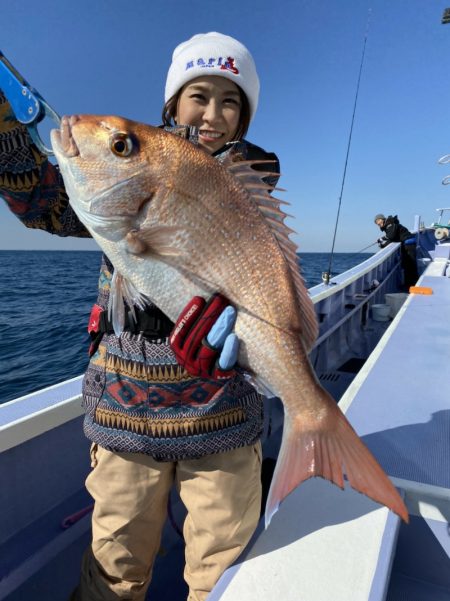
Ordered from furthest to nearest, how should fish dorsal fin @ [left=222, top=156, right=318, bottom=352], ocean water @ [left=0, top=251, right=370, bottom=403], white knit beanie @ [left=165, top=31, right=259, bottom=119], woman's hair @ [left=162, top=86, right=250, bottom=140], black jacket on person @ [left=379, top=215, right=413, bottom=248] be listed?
black jacket on person @ [left=379, top=215, right=413, bottom=248] < ocean water @ [left=0, top=251, right=370, bottom=403] < woman's hair @ [left=162, top=86, right=250, bottom=140] < white knit beanie @ [left=165, top=31, right=259, bottom=119] < fish dorsal fin @ [left=222, top=156, right=318, bottom=352]

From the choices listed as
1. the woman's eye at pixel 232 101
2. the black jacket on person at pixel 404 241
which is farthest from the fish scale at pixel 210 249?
the black jacket on person at pixel 404 241

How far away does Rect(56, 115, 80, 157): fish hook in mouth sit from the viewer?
1309mm

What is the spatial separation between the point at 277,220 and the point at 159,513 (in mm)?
1352

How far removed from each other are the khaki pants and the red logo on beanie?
1.68 meters

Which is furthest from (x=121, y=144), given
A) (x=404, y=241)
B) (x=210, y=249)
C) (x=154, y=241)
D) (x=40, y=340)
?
(x=404, y=241)

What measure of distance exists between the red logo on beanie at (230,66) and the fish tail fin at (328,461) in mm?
1502

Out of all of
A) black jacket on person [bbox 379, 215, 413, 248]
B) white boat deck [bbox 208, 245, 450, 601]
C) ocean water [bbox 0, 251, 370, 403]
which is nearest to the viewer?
white boat deck [bbox 208, 245, 450, 601]

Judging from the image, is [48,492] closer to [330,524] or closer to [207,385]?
[207,385]

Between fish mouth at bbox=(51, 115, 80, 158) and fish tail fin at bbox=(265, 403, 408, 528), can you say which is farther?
fish mouth at bbox=(51, 115, 80, 158)

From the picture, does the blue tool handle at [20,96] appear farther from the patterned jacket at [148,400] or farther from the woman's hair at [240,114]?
the woman's hair at [240,114]

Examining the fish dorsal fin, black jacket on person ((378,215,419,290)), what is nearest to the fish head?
the fish dorsal fin

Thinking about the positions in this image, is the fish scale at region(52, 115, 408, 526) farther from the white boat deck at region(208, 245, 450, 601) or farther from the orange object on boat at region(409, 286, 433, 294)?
the orange object on boat at region(409, 286, 433, 294)

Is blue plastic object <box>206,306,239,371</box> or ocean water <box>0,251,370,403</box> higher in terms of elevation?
blue plastic object <box>206,306,239,371</box>

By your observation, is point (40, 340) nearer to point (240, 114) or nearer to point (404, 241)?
point (240, 114)
